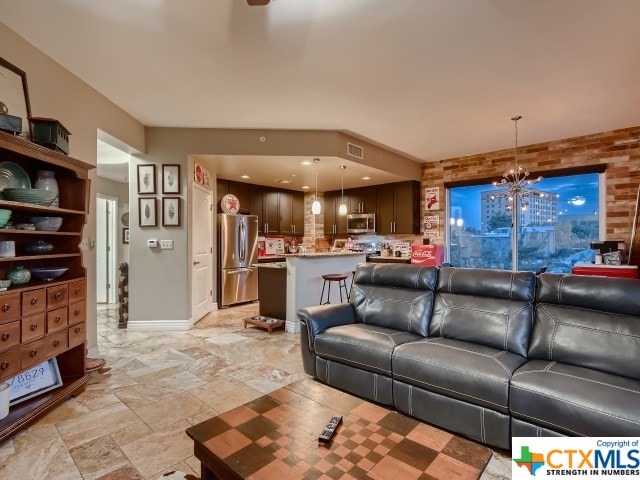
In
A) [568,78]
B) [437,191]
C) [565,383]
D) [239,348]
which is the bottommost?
[239,348]

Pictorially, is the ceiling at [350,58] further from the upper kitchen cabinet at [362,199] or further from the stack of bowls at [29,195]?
the upper kitchen cabinet at [362,199]

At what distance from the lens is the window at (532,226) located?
4.88m

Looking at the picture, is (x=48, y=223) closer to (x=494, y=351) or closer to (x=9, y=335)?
(x=9, y=335)

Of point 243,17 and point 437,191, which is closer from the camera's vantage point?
point 243,17

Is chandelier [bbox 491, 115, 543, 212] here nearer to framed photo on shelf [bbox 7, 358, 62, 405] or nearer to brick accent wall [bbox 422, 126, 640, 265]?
brick accent wall [bbox 422, 126, 640, 265]

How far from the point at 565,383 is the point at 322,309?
1.77 metres

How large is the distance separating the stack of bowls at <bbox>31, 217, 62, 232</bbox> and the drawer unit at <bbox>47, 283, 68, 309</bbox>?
17.3 inches

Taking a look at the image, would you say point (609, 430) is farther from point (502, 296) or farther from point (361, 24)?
point (361, 24)

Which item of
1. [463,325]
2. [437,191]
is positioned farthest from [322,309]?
[437,191]

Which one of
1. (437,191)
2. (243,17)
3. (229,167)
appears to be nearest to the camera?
(243,17)

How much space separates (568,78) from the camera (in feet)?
10.1

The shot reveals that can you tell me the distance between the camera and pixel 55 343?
7.74ft

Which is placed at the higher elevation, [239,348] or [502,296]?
[502,296]

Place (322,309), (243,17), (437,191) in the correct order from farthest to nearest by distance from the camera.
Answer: (437,191)
(322,309)
(243,17)
